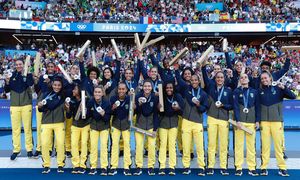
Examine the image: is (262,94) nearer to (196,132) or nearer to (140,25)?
(196,132)

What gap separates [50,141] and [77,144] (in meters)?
0.57

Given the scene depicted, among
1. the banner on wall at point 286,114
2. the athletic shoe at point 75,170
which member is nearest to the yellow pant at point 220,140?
the athletic shoe at point 75,170

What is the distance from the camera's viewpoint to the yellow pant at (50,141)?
7.07 m

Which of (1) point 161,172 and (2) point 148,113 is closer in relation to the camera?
(1) point 161,172

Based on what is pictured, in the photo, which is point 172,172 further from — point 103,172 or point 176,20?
point 176,20

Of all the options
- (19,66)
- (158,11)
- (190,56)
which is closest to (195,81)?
(19,66)

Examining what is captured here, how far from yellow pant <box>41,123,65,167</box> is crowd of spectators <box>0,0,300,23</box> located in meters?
20.9

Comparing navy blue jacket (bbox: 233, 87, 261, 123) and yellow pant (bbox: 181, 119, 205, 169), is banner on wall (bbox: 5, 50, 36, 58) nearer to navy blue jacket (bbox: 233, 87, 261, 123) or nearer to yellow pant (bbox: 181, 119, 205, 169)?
yellow pant (bbox: 181, 119, 205, 169)

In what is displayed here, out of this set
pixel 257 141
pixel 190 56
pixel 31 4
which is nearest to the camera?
pixel 257 141

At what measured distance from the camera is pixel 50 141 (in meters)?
7.19

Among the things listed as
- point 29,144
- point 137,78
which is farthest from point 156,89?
point 29,144

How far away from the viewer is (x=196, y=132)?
7.05 m

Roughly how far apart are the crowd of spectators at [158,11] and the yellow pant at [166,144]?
832 inches

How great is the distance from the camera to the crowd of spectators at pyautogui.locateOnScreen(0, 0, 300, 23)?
27.8 meters
